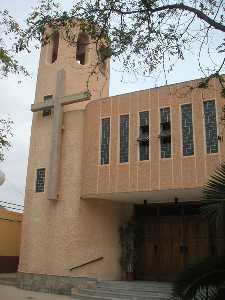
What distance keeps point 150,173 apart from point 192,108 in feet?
7.82

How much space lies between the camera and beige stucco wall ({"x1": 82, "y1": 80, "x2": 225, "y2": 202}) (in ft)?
39.5

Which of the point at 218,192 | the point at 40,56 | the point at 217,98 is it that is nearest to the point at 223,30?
the point at 218,192

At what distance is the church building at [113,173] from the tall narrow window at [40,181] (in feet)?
0.12

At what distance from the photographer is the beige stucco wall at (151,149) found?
39.5ft

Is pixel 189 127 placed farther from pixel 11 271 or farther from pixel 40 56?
pixel 11 271

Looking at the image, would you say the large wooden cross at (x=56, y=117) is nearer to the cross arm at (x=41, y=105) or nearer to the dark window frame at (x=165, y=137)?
the cross arm at (x=41, y=105)

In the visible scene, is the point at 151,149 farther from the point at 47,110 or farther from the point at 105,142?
the point at 47,110

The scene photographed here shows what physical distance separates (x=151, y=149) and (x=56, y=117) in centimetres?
397

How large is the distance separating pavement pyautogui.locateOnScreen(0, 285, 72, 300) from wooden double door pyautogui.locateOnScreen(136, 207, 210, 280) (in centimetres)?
373

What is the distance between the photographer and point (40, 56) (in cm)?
1673

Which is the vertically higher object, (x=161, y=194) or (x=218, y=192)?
(x=161, y=194)

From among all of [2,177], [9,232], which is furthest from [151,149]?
[9,232]

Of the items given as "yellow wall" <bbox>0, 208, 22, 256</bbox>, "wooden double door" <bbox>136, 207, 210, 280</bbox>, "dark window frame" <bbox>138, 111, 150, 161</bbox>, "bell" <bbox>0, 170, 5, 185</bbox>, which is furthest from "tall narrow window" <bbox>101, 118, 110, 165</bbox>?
"yellow wall" <bbox>0, 208, 22, 256</bbox>

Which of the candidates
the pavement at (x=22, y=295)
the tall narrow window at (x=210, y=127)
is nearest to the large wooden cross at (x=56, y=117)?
the pavement at (x=22, y=295)
